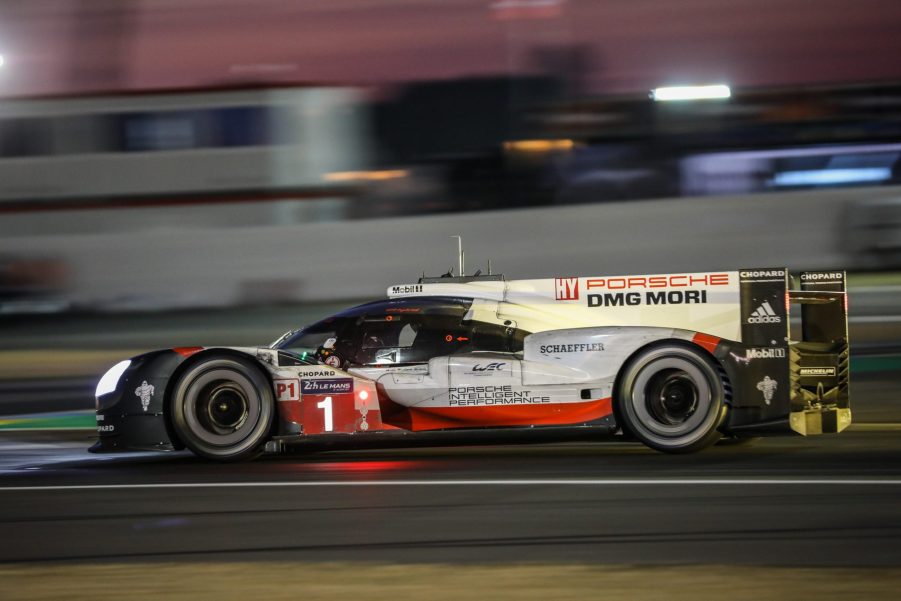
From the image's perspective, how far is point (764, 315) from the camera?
8188 mm

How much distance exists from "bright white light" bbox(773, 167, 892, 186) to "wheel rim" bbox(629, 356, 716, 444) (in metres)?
17.2

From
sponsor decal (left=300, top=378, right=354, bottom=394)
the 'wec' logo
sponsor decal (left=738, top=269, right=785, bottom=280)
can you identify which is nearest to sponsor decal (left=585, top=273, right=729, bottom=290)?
sponsor decal (left=738, top=269, right=785, bottom=280)

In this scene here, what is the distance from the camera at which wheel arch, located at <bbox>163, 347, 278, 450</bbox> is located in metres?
8.38

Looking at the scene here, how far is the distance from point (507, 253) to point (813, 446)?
15.5 metres

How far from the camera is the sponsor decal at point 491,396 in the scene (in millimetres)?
8164

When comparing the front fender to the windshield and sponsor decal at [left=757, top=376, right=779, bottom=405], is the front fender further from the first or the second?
sponsor decal at [left=757, top=376, right=779, bottom=405]

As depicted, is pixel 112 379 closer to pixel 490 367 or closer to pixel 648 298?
pixel 490 367

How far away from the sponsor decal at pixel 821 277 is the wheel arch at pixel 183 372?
4.03 m

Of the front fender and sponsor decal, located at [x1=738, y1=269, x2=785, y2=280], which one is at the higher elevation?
sponsor decal, located at [x1=738, y1=269, x2=785, y2=280]

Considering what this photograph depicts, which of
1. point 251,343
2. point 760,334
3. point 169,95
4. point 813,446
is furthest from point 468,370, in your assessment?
point 169,95

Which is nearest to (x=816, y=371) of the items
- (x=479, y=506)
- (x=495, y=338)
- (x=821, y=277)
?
(x=821, y=277)

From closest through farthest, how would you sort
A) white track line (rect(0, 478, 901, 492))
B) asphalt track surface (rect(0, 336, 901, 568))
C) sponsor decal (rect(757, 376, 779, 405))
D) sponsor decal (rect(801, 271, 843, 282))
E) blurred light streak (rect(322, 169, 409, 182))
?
asphalt track surface (rect(0, 336, 901, 568)) < white track line (rect(0, 478, 901, 492)) < sponsor decal (rect(757, 376, 779, 405)) < sponsor decal (rect(801, 271, 843, 282)) < blurred light streak (rect(322, 169, 409, 182))

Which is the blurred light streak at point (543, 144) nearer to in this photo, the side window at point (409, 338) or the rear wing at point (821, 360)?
the rear wing at point (821, 360)

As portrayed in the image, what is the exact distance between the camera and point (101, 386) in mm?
8602
